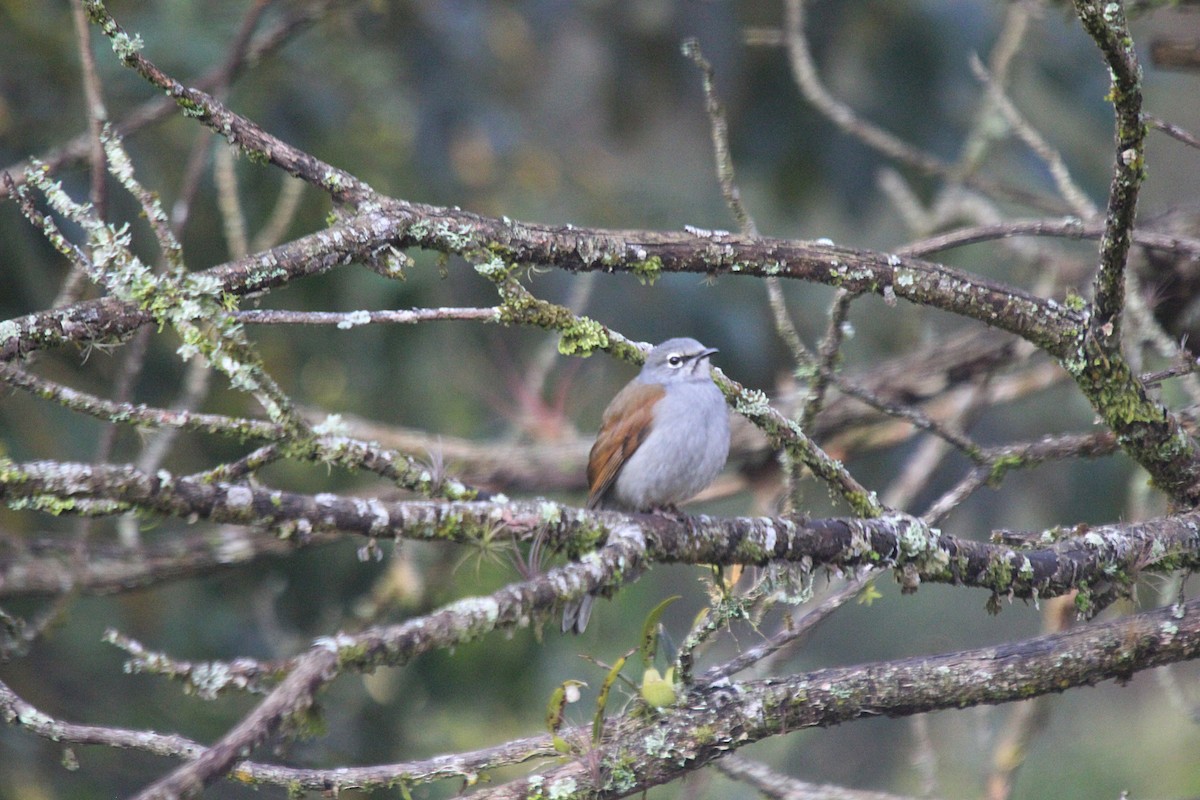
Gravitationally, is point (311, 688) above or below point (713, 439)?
below

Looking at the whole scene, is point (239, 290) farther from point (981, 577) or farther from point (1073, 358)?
point (1073, 358)

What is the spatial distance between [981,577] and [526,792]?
1354mm

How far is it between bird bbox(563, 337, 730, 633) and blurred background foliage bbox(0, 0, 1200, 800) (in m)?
1.54

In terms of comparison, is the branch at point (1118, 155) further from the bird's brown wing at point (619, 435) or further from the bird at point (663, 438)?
the bird's brown wing at point (619, 435)

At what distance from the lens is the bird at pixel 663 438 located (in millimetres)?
4816

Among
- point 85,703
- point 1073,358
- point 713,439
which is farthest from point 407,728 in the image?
point 1073,358

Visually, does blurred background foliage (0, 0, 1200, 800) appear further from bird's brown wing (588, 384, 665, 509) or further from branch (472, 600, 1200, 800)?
branch (472, 600, 1200, 800)

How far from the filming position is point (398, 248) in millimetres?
3119

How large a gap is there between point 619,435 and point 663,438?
30cm

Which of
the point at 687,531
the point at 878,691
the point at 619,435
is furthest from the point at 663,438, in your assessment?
the point at 687,531

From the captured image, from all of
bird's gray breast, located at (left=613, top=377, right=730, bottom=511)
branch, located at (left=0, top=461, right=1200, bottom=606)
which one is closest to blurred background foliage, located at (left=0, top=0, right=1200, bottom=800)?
bird's gray breast, located at (left=613, top=377, right=730, bottom=511)

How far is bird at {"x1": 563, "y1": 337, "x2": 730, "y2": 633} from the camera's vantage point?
482 cm

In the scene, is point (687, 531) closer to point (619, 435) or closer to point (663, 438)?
point (663, 438)

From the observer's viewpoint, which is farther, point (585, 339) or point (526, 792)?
point (585, 339)
